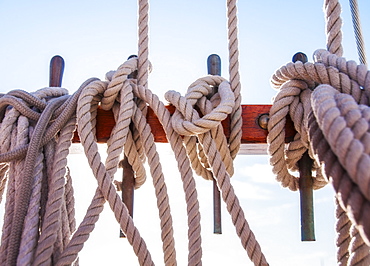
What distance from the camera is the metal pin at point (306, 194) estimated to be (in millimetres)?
1324

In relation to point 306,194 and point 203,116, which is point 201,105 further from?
point 306,194

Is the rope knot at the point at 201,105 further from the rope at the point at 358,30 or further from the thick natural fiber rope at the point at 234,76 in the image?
the rope at the point at 358,30

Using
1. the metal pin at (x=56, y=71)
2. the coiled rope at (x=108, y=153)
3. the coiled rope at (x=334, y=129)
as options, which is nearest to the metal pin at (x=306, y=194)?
the coiled rope at (x=334, y=129)

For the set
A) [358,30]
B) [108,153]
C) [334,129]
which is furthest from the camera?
[358,30]

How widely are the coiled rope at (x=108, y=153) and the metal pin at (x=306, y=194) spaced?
163 mm

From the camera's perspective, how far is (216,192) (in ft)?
4.72

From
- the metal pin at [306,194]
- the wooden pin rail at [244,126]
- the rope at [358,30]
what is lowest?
the metal pin at [306,194]

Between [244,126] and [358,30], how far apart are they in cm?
66

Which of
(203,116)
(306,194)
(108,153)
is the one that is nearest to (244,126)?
(203,116)

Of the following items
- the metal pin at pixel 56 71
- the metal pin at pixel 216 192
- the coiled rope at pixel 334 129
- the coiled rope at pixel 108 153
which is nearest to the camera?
the coiled rope at pixel 334 129

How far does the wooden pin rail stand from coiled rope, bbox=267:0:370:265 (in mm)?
49

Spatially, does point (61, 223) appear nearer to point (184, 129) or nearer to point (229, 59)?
point (184, 129)

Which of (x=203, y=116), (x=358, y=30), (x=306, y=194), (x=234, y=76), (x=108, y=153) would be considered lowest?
(x=306, y=194)

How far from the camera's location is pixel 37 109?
147 centimetres
